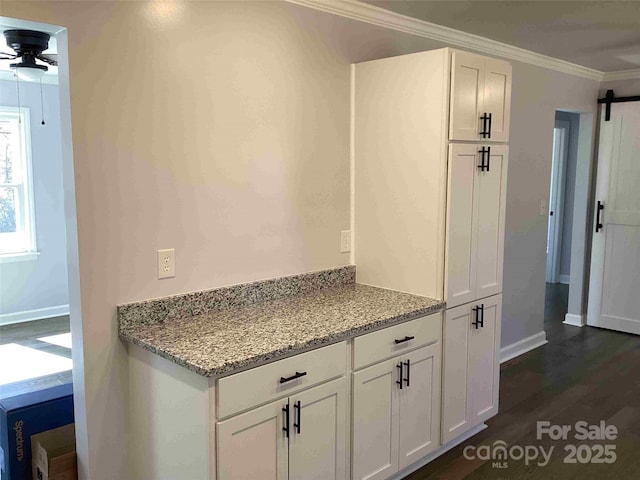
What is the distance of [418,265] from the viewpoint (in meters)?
2.84

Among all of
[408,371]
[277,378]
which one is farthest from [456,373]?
[277,378]

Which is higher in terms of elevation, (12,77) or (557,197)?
(12,77)

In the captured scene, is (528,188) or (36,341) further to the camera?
(36,341)

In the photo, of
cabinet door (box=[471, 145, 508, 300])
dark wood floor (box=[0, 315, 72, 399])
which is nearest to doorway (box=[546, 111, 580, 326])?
cabinet door (box=[471, 145, 508, 300])

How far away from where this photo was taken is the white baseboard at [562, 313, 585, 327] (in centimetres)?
533

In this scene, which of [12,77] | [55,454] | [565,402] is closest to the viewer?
[55,454]

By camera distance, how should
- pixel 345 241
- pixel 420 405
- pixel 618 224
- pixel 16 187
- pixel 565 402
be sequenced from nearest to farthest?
pixel 420 405 → pixel 345 241 → pixel 565 402 → pixel 618 224 → pixel 16 187

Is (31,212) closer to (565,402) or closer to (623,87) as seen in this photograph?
(565,402)

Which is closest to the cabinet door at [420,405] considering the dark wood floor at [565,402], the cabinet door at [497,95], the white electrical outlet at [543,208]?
the dark wood floor at [565,402]

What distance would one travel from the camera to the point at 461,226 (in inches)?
111

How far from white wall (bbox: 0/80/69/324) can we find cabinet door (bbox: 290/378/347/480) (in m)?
4.54

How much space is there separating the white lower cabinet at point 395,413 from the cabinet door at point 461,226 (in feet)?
1.03

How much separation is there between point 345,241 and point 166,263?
1089 millimetres

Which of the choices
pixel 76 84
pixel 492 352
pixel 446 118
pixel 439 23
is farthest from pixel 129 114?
pixel 492 352
